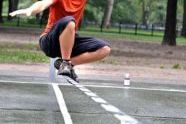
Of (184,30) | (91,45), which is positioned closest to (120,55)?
(91,45)

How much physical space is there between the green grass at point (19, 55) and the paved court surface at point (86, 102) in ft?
18.7

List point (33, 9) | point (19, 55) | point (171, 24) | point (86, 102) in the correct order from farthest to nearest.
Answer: point (171, 24) → point (19, 55) → point (86, 102) → point (33, 9)

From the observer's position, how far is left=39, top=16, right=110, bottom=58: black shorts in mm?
6145

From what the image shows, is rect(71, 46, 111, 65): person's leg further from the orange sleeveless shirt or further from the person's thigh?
the orange sleeveless shirt

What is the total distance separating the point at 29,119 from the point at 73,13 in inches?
99.8

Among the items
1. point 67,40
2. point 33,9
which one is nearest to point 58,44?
point 67,40

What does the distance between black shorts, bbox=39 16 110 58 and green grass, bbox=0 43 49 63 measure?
14.0 metres

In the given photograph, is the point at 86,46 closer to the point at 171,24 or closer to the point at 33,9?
the point at 33,9

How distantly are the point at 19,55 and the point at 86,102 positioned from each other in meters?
12.3

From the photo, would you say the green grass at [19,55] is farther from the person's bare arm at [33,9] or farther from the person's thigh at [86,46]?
the person's bare arm at [33,9]

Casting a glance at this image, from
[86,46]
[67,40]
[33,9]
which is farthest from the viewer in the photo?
[86,46]

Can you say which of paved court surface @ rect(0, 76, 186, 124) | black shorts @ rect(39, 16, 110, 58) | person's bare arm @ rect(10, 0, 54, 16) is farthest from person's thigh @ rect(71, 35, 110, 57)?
paved court surface @ rect(0, 76, 186, 124)

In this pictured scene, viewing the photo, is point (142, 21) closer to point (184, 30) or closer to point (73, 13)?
point (184, 30)

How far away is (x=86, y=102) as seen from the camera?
1060cm
